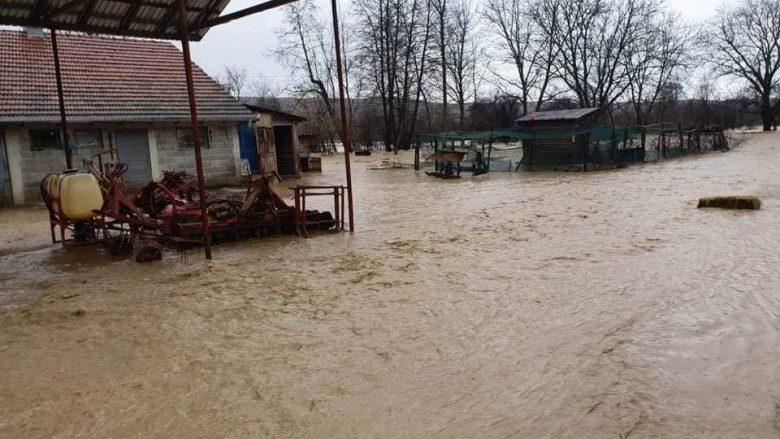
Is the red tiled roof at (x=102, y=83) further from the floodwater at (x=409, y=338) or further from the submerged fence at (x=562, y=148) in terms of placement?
the floodwater at (x=409, y=338)

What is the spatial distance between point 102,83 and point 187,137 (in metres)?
3.20

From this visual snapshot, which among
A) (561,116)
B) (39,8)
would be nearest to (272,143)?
(561,116)

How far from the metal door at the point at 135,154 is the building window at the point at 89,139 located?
1.76 ft

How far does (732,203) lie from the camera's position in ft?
37.6

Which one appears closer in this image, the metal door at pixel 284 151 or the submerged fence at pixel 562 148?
the submerged fence at pixel 562 148

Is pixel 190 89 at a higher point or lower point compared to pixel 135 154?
higher

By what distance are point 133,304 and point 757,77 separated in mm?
57793

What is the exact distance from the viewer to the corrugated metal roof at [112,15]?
8.57 meters

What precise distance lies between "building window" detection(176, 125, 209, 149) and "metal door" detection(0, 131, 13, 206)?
5122 millimetres

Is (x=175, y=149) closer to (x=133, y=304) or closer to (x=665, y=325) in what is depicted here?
→ (x=133, y=304)

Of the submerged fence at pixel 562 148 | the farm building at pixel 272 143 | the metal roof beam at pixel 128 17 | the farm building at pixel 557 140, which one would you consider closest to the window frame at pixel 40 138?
the farm building at pixel 272 143

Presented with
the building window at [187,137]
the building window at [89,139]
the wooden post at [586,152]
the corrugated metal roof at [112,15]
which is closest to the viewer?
the corrugated metal roof at [112,15]

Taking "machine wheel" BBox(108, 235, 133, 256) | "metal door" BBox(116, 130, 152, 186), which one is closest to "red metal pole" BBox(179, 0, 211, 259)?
"machine wheel" BBox(108, 235, 133, 256)

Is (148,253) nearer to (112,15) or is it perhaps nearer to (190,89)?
(190,89)
